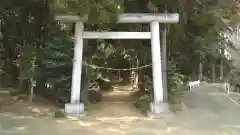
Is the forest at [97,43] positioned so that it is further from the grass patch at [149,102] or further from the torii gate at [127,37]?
the torii gate at [127,37]

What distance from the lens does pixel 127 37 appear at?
33.7ft

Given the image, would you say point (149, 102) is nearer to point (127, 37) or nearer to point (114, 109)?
point (114, 109)

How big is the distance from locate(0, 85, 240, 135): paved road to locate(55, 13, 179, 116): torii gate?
0.72 m

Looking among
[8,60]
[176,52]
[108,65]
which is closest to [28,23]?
[8,60]

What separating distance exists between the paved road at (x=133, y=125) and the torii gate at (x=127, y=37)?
72cm

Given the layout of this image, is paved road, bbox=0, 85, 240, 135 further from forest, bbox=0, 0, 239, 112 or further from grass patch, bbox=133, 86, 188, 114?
forest, bbox=0, 0, 239, 112

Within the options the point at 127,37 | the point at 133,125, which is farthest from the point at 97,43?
the point at 133,125

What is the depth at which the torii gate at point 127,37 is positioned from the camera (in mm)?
9898

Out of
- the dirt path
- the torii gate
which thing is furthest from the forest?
the dirt path

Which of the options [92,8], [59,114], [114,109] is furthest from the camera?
[114,109]

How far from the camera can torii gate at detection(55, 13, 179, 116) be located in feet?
32.5

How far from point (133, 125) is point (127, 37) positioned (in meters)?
2.71

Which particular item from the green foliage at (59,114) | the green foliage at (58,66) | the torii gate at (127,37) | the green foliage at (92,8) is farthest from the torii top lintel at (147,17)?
the green foliage at (59,114)

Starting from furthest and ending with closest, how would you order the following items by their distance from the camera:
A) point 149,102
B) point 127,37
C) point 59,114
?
point 149,102, point 127,37, point 59,114
